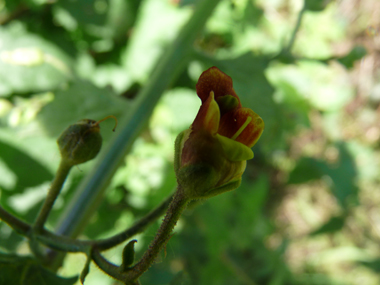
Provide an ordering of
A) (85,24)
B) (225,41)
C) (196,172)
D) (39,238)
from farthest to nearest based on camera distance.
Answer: (225,41) → (85,24) → (39,238) → (196,172)

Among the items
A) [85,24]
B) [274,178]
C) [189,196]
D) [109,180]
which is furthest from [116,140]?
[274,178]

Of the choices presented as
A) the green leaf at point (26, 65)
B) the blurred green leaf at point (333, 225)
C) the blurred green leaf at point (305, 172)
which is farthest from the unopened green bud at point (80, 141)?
the blurred green leaf at point (333, 225)

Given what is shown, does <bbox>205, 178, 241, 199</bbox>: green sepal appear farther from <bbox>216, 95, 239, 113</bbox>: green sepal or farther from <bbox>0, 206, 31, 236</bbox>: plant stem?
<bbox>0, 206, 31, 236</bbox>: plant stem

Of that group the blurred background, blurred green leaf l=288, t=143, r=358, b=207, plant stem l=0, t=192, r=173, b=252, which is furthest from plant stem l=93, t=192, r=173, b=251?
blurred green leaf l=288, t=143, r=358, b=207

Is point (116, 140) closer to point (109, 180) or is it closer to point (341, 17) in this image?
point (109, 180)

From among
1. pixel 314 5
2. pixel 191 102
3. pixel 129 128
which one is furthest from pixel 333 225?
pixel 129 128

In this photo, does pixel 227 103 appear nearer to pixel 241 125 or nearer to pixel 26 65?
pixel 241 125
